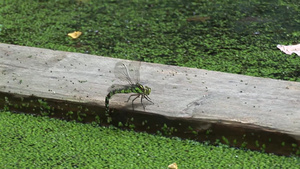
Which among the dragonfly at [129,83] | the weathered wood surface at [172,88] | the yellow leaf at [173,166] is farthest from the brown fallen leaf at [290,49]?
the yellow leaf at [173,166]

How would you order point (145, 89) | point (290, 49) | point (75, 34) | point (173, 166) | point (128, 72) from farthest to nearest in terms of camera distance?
1. point (75, 34)
2. point (290, 49)
3. point (128, 72)
4. point (145, 89)
5. point (173, 166)

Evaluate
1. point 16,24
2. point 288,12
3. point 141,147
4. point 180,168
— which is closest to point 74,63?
point 141,147

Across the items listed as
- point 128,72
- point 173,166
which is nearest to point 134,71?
point 128,72

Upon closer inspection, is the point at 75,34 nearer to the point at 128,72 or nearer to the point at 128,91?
the point at 128,72

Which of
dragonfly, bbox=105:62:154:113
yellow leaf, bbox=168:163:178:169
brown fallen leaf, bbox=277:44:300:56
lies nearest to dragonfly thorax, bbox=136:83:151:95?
dragonfly, bbox=105:62:154:113

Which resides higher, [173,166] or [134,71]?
[134,71]

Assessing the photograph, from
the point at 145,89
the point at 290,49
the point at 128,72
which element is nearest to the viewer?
the point at 145,89

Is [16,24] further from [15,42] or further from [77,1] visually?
[77,1]
